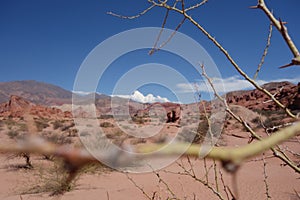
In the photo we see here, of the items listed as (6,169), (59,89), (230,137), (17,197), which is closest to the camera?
(17,197)

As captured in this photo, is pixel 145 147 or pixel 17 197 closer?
pixel 145 147

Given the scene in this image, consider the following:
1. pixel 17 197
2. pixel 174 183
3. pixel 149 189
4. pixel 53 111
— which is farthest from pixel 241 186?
pixel 53 111

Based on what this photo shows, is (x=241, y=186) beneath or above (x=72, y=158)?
beneath

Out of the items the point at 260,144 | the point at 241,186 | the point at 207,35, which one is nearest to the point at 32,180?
the point at 241,186

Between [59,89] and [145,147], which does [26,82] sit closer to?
[59,89]

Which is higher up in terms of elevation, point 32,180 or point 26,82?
point 26,82

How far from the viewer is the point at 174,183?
385 inches

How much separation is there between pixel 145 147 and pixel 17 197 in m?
8.74

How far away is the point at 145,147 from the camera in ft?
0.95

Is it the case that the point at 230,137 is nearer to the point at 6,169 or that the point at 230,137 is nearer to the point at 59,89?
the point at 6,169

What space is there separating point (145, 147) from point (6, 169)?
1227 centimetres

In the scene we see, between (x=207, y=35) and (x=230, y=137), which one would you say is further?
(x=230, y=137)

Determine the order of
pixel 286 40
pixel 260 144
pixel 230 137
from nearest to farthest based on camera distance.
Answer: pixel 260 144, pixel 286 40, pixel 230 137

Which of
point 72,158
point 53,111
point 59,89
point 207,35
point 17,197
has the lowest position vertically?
point 17,197
